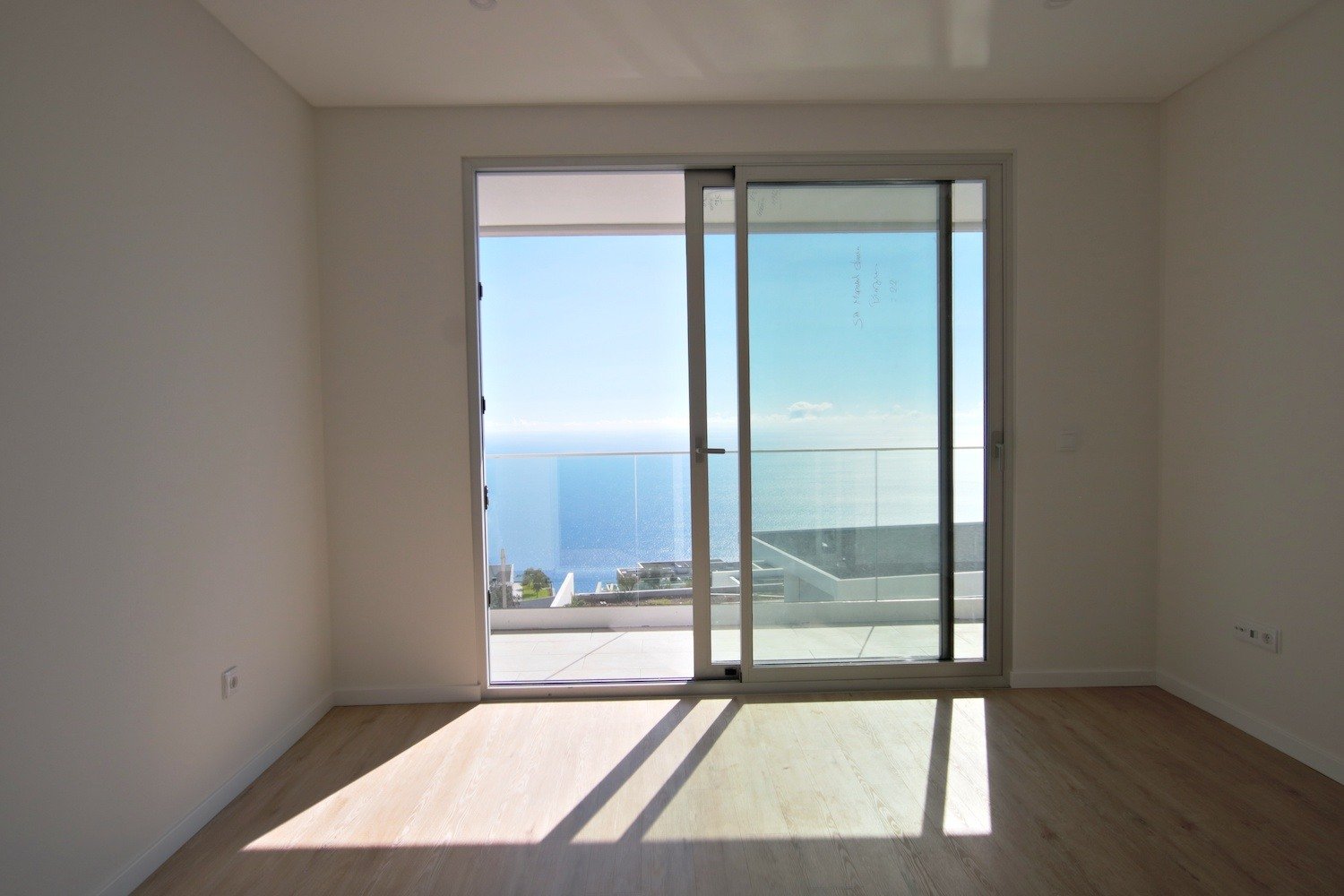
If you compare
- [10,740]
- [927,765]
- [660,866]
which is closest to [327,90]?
[10,740]

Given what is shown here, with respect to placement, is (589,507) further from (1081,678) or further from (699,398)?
(1081,678)

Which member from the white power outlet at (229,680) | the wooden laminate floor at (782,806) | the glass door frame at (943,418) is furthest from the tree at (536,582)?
the white power outlet at (229,680)

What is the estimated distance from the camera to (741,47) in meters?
2.88

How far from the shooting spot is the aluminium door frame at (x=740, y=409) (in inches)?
135

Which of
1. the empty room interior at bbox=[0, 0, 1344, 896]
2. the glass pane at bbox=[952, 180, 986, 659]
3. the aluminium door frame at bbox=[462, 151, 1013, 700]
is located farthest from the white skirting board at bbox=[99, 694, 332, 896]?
the glass pane at bbox=[952, 180, 986, 659]

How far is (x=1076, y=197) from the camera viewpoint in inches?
136

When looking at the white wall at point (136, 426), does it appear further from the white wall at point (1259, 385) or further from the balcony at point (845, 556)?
the white wall at point (1259, 385)

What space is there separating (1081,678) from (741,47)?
3.13 meters

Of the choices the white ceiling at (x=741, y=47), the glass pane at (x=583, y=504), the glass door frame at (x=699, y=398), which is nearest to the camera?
the white ceiling at (x=741, y=47)

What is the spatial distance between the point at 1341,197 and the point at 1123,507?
1.47 m

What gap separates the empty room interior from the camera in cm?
208

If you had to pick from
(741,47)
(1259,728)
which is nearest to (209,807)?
(741,47)

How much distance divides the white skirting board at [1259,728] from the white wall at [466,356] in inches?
15.3

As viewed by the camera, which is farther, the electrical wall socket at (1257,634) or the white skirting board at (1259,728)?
the electrical wall socket at (1257,634)
